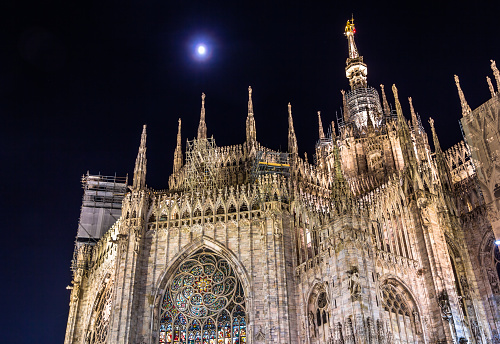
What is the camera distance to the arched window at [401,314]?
27922 millimetres

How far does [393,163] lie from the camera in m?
43.8

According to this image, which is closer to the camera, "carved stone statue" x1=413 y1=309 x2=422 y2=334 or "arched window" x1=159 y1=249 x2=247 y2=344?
"carved stone statue" x1=413 y1=309 x2=422 y2=334

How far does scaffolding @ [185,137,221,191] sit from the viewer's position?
37.7 metres

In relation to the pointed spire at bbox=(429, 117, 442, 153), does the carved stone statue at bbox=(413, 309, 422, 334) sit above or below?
below

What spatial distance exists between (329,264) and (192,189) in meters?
12.9

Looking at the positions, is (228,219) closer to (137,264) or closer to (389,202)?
(137,264)

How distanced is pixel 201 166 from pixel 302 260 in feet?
39.3

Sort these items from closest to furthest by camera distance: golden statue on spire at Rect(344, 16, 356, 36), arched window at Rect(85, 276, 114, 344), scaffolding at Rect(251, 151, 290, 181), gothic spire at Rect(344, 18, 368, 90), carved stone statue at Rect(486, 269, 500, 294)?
carved stone statue at Rect(486, 269, 500, 294)
arched window at Rect(85, 276, 114, 344)
scaffolding at Rect(251, 151, 290, 181)
gothic spire at Rect(344, 18, 368, 90)
golden statue on spire at Rect(344, 16, 356, 36)

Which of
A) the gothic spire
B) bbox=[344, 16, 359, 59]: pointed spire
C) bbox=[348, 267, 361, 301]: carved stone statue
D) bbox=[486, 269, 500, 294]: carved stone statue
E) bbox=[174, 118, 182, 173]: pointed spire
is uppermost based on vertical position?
bbox=[344, 16, 359, 59]: pointed spire

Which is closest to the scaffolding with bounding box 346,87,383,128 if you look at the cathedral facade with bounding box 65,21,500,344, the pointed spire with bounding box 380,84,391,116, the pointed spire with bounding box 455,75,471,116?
the pointed spire with bounding box 380,84,391,116

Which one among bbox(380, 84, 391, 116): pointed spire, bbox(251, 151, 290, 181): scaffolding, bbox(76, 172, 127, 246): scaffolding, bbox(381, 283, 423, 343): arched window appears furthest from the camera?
bbox(380, 84, 391, 116): pointed spire

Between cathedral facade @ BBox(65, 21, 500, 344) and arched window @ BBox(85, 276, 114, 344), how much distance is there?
14 centimetres

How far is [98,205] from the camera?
154 ft

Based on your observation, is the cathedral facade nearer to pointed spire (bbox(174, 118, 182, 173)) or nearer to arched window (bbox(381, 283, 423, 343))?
arched window (bbox(381, 283, 423, 343))
